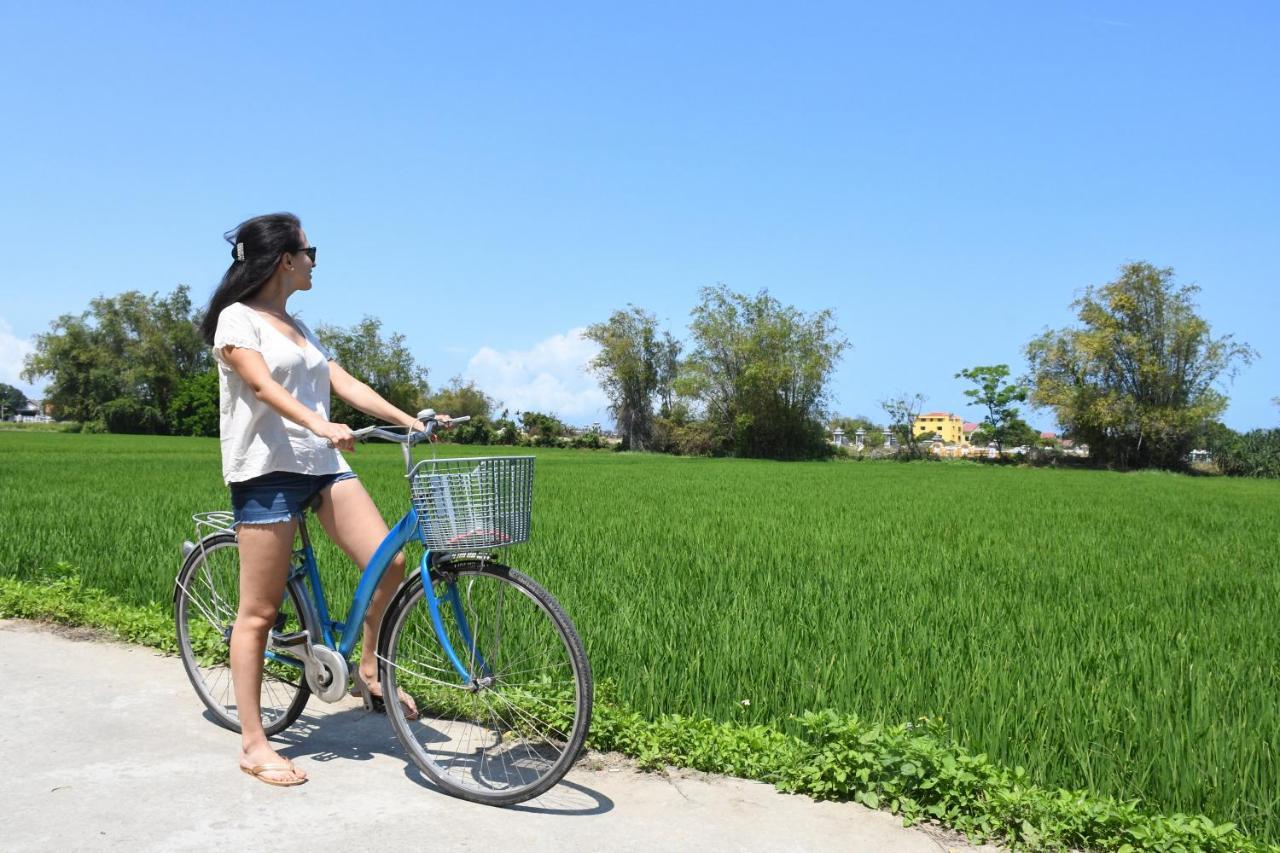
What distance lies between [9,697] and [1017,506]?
580 inches

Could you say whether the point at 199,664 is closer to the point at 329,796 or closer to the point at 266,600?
the point at 266,600

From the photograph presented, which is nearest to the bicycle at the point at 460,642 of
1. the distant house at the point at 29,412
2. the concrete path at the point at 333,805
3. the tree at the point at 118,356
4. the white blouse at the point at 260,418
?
the concrete path at the point at 333,805

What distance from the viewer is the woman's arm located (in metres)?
2.80

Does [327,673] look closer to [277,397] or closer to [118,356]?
[277,397]

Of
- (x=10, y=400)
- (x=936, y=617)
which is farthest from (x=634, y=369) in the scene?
(x=10, y=400)

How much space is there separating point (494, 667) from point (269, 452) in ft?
3.41

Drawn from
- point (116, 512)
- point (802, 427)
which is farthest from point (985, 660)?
point (802, 427)

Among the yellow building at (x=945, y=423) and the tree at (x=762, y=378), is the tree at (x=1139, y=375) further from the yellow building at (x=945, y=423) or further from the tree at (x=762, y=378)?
the yellow building at (x=945, y=423)

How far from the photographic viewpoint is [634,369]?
59906mm

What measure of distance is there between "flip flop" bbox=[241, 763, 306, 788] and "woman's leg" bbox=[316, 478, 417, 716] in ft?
1.34

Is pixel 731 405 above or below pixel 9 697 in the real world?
above

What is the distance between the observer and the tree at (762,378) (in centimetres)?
5141

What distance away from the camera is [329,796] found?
2.90 metres

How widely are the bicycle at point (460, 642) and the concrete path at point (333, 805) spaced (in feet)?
0.43
